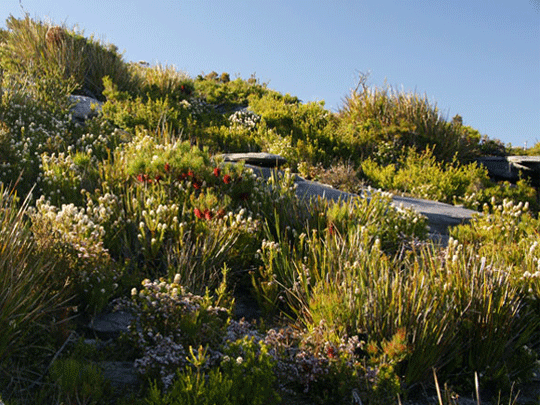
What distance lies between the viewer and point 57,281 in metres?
4.32

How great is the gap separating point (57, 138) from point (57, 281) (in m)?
5.68

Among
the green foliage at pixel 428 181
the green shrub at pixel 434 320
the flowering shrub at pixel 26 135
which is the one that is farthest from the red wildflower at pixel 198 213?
the green foliage at pixel 428 181

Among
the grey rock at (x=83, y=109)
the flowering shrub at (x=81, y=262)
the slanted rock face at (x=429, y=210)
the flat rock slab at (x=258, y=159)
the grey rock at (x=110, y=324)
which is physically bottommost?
the grey rock at (x=110, y=324)

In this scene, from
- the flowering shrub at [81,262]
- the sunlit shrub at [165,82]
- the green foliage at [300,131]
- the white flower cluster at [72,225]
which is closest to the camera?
the flowering shrub at [81,262]

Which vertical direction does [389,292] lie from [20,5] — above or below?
below

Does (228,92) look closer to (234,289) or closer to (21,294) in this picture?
(234,289)

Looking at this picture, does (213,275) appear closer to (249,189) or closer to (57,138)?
(249,189)

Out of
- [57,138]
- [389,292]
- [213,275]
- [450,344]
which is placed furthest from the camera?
[57,138]

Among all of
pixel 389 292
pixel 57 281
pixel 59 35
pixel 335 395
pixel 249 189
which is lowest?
pixel 335 395

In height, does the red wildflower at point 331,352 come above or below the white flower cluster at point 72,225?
below

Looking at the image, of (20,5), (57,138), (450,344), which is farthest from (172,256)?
(20,5)

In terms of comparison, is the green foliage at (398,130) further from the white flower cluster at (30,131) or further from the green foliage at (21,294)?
the green foliage at (21,294)

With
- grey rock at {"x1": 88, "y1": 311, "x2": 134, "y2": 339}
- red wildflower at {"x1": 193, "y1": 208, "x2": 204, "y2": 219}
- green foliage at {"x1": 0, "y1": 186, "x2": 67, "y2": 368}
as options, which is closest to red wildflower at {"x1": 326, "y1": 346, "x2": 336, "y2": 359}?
grey rock at {"x1": 88, "y1": 311, "x2": 134, "y2": 339}

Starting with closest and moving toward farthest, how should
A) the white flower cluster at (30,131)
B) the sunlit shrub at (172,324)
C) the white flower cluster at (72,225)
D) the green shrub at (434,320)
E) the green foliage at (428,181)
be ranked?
the sunlit shrub at (172,324) → the green shrub at (434,320) → the white flower cluster at (72,225) → the white flower cluster at (30,131) → the green foliage at (428,181)
